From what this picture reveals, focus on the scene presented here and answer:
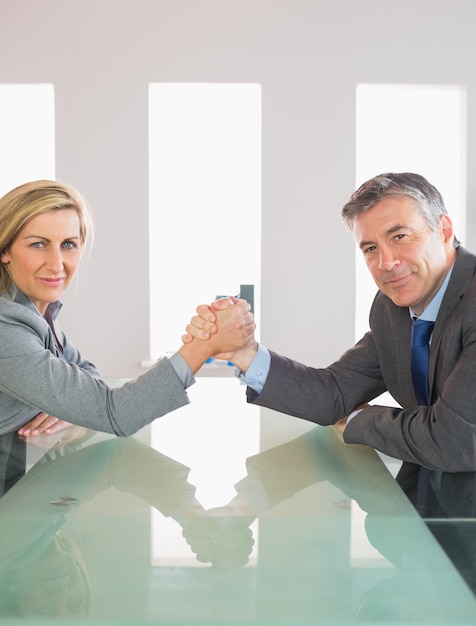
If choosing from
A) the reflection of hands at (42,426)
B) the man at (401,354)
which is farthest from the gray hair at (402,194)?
the reflection of hands at (42,426)

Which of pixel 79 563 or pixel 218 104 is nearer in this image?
pixel 79 563

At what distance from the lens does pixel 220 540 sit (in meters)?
1.05

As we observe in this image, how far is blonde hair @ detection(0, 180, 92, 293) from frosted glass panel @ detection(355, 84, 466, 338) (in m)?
4.04

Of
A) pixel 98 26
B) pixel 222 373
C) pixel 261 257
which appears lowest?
pixel 222 373

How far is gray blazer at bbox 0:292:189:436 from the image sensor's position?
170 cm

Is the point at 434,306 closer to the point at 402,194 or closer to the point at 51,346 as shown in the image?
the point at 402,194

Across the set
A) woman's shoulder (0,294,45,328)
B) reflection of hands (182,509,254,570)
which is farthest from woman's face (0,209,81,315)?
reflection of hands (182,509,254,570)

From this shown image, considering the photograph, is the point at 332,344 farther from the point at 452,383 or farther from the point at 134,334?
the point at 452,383

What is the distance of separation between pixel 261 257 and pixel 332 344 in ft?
2.75

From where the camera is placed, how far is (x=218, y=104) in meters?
5.80

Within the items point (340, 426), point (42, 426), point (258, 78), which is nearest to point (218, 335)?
point (340, 426)

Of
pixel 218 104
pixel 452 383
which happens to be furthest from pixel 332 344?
pixel 452 383

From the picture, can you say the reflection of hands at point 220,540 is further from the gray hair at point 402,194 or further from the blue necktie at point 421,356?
the gray hair at point 402,194

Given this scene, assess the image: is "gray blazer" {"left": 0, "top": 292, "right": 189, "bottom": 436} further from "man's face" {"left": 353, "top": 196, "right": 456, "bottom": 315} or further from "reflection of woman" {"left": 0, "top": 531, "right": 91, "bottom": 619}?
"reflection of woman" {"left": 0, "top": 531, "right": 91, "bottom": 619}
